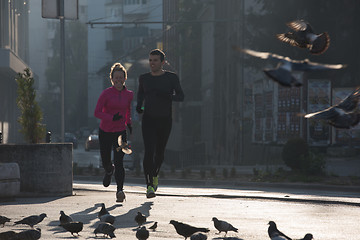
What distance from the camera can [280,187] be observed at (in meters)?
19.5

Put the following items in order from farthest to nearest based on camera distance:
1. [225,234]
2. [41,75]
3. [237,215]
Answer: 1. [41,75]
2. [237,215]
3. [225,234]

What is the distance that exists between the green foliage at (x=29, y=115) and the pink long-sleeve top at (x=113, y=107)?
→ 305 centimetres

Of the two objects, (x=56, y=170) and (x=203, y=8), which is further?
(x=203, y=8)

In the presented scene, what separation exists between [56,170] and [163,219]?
4639 millimetres

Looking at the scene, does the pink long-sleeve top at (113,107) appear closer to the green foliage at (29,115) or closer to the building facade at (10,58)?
the green foliage at (29,115)

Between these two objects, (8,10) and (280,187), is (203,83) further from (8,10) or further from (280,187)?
(280,187)

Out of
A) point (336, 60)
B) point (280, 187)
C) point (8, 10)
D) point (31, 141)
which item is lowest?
point (280, 187)

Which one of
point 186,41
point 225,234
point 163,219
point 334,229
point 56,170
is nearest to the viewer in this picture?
point 225,234

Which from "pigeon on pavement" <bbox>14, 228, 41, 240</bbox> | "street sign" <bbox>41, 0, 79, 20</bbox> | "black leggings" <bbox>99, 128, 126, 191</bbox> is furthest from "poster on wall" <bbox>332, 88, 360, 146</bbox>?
"pigeon on pavement" <bbox>14, 228, 41, 240</bbox>

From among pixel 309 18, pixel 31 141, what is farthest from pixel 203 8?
pixel 31 141

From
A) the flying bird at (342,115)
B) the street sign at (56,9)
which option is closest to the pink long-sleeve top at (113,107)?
the flying bird at (342,115)

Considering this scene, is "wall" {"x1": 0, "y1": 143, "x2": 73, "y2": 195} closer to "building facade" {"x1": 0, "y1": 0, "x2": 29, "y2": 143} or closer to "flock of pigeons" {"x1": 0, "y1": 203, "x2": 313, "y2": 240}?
"flock of pigeons" {"x1": 0, "y1": 203, "x2": 313, "y2": 240}

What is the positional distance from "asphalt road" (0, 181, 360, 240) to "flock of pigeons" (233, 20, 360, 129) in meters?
2.40

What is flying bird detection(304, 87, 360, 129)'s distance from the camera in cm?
544
